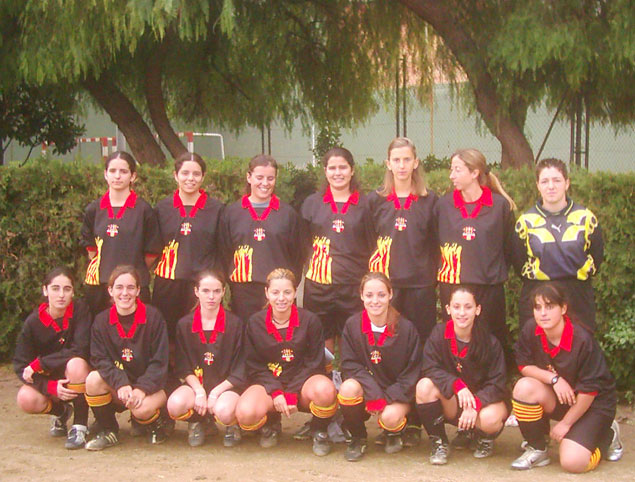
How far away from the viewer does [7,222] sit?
716 cm

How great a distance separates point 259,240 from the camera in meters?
5.59

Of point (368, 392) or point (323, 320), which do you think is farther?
point (323, 320)

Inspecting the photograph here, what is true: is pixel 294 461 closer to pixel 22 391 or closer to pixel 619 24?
pixel 22 391

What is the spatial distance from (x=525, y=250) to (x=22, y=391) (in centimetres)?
314

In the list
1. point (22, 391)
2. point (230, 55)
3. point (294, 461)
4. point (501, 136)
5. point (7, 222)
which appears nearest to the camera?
point (294, 461)

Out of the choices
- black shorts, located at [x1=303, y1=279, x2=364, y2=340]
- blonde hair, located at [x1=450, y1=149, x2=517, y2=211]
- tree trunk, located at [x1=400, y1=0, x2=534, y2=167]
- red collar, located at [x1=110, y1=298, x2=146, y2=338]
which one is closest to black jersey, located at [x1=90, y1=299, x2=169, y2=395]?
red collar, located at [x1=110, y1=298, x2=146, y2=338]

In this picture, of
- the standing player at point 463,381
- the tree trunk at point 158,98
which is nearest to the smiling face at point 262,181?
the standing player at point 463,381

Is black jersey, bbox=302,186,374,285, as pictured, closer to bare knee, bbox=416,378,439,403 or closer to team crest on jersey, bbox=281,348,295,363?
team crest on jersey, bbox=281,348,295,363

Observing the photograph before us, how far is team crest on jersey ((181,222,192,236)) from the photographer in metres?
5.70

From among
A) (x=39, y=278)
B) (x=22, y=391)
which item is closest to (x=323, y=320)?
(x=22, y=391)

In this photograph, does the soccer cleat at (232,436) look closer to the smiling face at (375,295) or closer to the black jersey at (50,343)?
the black jersey at (50,343)

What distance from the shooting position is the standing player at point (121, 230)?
5.66 metres

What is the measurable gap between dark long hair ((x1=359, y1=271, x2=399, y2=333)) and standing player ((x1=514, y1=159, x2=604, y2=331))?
78 cm

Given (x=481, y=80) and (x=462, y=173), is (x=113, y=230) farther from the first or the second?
(x=481, y=80)
